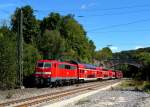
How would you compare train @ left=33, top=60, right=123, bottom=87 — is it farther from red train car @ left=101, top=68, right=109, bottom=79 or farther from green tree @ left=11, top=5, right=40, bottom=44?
green tree @ left=11, top=5, right=40, bottom=44

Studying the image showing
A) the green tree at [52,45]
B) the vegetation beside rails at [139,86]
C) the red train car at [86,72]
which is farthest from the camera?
the green tree at [52,45]

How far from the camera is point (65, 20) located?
11131 centimetres

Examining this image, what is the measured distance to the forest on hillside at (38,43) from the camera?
140 ft

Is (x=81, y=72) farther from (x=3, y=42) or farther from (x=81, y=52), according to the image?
(x=81, y=52)

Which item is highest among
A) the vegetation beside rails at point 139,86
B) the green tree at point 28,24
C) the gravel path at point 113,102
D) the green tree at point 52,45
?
the green tree at point 28,24

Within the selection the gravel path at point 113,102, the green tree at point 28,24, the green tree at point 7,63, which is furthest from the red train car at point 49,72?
the green tree at point 28,24

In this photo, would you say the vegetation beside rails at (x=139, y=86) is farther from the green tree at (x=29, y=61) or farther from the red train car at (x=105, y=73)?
the red train car at (x=105, y=73)

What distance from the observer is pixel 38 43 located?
89188 mm

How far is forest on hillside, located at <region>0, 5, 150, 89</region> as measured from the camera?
140ft

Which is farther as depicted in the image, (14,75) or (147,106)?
(14,75)

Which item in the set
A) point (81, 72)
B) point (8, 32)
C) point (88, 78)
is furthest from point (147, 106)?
point (88, 78)

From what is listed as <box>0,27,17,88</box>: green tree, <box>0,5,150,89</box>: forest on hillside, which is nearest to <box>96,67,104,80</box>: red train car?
<box>0,5,150,89</box>: forest on hillside

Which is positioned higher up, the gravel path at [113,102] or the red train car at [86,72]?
the red train car at [86,72]

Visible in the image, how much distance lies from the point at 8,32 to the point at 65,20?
65502mm
